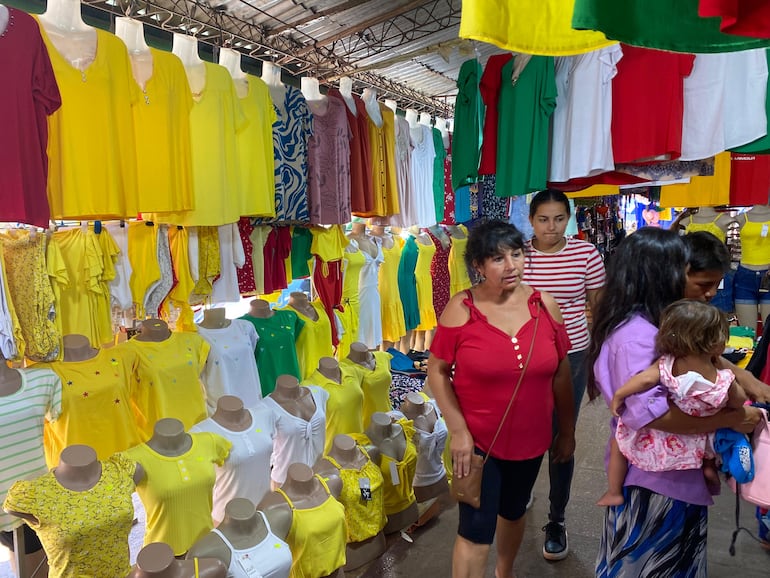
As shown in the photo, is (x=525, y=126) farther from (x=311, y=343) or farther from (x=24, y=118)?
(x=24, y=118)

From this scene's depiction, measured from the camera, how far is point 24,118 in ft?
7.11

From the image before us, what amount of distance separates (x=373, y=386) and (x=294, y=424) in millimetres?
709

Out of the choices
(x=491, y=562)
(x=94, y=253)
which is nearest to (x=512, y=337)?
(x=491, y=562)

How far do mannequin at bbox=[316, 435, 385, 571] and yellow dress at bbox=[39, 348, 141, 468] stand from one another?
93 cm

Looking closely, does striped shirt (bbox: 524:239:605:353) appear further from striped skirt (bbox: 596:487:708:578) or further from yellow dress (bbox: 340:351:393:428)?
yellow dress (bbox: 340:351:393:428)

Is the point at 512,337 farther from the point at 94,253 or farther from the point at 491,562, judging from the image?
the point at 94,253

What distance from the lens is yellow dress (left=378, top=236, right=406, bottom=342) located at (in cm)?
586

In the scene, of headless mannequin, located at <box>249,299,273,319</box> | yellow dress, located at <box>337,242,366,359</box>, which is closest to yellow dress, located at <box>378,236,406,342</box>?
yellow dress, located at <box>337,242,366,359</box>

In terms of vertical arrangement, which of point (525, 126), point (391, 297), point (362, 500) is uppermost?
point (525, 126)

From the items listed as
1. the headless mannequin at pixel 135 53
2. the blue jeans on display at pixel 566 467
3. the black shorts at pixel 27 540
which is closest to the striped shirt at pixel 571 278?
the blue jeans on display at pixel 566 467

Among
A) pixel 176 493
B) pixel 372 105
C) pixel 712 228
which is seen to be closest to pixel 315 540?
pixel 176 493

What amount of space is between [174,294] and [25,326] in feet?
2.74

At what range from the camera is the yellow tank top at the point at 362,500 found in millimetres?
2746

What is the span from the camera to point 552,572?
2.80 m
